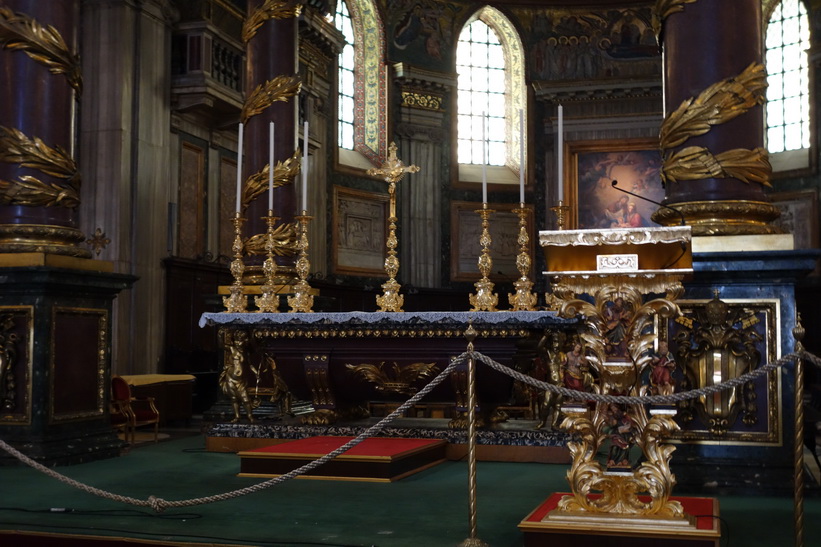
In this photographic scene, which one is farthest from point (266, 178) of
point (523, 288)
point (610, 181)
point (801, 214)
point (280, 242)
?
point (801, 214)

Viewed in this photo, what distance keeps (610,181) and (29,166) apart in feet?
49.4

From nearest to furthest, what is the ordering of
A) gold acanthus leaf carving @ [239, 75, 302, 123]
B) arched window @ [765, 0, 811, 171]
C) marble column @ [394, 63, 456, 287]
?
gold acanthus leaf carving @ [239, 75, 302, 123] → arched window @ [765, 0, 811, 171] → marble column @ [394, 63, 456, 287]

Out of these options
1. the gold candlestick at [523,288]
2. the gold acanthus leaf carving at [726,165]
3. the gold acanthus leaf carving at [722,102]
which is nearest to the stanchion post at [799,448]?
the gold acanthus leaf carving at [726,165]

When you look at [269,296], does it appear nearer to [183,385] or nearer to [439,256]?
[183,385]

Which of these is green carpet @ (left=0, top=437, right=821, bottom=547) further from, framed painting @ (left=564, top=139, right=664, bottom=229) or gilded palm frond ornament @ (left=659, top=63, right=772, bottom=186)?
framed painting @ (left=564, top=139, right=664, bottom=229)

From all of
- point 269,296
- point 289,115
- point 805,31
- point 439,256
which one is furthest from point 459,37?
point 269,296

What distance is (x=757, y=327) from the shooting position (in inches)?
232

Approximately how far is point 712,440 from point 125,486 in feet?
12.4

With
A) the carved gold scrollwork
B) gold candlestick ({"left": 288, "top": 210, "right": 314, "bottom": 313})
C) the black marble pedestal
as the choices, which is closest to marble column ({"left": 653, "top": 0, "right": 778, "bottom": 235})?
the carved gold scrollwork

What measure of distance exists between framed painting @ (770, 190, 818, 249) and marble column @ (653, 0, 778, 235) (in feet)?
42.6

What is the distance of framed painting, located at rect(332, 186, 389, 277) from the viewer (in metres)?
18.8

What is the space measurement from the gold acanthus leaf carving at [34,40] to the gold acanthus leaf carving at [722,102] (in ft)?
16.3

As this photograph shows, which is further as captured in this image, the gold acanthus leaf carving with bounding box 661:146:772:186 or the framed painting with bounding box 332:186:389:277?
the framed painting with bounding box 332:186:389:277

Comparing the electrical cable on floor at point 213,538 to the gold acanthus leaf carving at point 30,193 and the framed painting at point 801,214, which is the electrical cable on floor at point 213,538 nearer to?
the gold acanthus leaf carving at point 30,193
